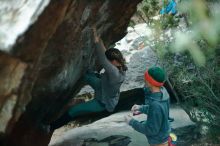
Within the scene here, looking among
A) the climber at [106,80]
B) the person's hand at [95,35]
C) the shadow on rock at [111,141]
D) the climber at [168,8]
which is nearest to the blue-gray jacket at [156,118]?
the climber at [106,80]

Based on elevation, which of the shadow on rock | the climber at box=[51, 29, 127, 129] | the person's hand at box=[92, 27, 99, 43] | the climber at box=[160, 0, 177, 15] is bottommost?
the shadow on rock

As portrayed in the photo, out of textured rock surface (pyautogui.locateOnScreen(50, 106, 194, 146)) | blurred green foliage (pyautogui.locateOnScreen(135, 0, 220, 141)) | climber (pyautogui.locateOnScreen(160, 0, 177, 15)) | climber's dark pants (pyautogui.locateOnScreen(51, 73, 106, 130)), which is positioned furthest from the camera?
textured rock surface (pyautogui.locateOnScreen(50, 106, 194, 146))

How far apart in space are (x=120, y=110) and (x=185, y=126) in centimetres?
183

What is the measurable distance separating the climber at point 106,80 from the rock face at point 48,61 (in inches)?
12.3

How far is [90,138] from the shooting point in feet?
26.7

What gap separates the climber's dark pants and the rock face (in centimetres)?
15

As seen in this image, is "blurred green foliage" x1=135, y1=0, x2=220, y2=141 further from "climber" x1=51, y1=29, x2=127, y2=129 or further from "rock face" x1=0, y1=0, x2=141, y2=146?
"rock face" x1=0, y1=0, x2=141, y2=146

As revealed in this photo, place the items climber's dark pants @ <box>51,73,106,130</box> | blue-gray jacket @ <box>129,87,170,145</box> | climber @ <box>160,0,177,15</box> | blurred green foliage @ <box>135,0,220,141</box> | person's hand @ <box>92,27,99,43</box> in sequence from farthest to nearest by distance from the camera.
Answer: climber @ <box>160,0,177,15</box>, blurred green foliage @ <box>135,0,220,141</box>, climber's dark pants @ <box>51,73,106,130</box>, person's hand @ <box>92,27,99,43</box>, blue-gray jacket @ <box>129,87,170,145</box>

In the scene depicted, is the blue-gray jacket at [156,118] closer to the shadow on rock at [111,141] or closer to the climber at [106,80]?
the climber at [106,80]

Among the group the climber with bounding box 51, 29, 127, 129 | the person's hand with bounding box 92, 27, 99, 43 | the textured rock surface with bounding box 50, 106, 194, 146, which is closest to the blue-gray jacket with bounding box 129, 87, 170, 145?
the climber with bounding box 51, 29, 127, 129

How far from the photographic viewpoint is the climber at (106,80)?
607 centimetres

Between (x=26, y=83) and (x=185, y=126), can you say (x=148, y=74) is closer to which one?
(x=26, y=83)

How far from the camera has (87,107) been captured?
21.8 ft

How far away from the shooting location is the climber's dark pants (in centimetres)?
658
